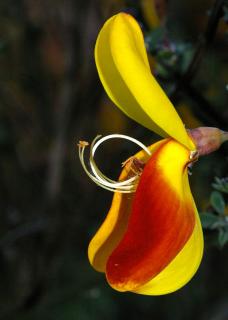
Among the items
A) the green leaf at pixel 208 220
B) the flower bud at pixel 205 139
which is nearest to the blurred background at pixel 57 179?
the green leaf at pixel 208 220

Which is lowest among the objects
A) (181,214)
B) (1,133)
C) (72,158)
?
(72,158)

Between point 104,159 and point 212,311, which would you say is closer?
point 212,311

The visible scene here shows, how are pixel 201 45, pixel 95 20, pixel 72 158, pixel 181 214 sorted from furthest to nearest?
pixel 72 158
pixel 95 20
pixel 201 45
pixel 181 214

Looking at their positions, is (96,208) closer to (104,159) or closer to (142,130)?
(104,159)

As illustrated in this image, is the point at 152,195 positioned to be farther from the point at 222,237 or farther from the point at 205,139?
the point at 222,237

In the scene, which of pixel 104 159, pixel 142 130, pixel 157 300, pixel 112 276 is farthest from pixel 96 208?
pixel 112 276

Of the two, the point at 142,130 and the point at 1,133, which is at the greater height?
the point at 142,130


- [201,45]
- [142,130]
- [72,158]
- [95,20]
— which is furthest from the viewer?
[72,158]

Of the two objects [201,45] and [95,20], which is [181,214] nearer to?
[201,45]
